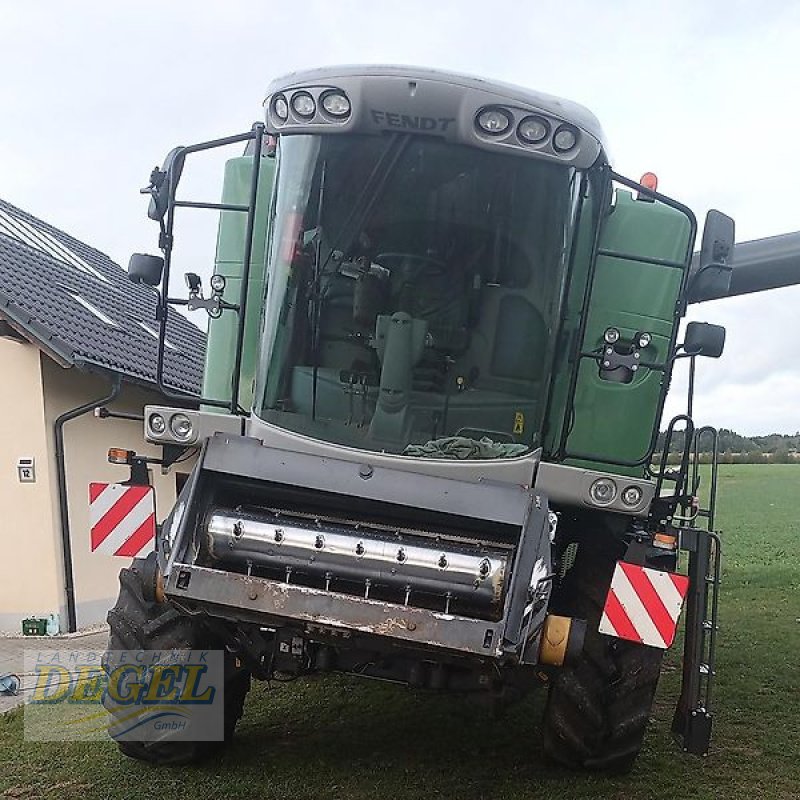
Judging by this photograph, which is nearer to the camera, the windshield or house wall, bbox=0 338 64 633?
the windshield

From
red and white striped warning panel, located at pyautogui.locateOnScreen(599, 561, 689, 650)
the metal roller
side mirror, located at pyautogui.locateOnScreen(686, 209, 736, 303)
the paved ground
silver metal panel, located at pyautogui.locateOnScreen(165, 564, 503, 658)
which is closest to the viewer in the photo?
silver metal panel, located at pyautogui.locateOnScreen(165, 564, 503, 658)

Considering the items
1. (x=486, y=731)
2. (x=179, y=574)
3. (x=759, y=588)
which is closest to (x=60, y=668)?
(x=486, y=731)

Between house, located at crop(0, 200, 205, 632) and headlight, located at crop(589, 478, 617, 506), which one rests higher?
headlight, located at crop(589, 478, 617, 506)

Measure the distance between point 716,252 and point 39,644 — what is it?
20.9 ft

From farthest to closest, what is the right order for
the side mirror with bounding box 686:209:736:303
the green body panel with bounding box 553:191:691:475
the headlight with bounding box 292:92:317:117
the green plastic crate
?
the green plastic crate
the green body panel with bounding box 553:191:691:475
the side mirror with bounding box 686:209:736:303
the headlight with bounding box 292:92:317:117

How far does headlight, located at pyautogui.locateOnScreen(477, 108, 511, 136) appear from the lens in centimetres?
384

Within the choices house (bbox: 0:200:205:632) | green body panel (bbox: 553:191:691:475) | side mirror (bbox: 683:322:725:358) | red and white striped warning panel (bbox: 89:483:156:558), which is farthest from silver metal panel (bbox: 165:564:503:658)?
house (bbox: 0:200:205:632)

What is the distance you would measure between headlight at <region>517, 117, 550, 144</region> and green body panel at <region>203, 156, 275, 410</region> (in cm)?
121

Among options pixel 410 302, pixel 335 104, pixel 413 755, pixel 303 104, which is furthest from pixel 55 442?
pixel 335 104

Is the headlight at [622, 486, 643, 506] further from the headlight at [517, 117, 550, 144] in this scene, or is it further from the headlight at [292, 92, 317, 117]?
the headlight at [292, 92, 317, 117]

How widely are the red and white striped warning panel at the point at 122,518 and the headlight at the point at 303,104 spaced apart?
6.51 feet

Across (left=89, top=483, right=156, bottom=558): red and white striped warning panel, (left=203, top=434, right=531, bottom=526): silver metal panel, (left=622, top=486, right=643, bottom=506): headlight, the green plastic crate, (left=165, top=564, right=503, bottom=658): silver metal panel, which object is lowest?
the green plastic crate

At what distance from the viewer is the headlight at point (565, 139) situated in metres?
3.90

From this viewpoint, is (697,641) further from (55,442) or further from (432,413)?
(55,442)
